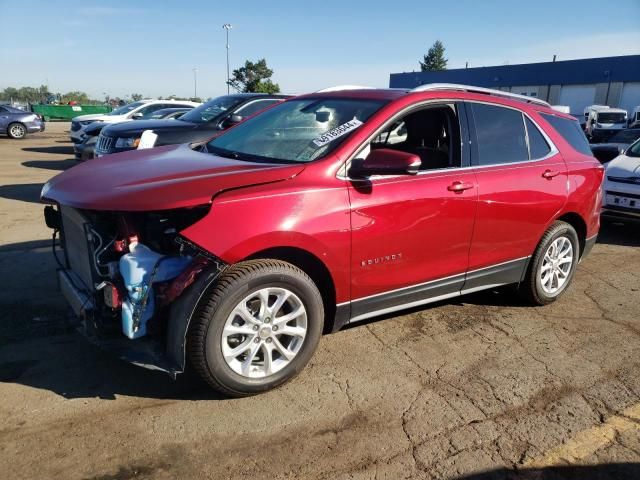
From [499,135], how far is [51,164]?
41.1 ft

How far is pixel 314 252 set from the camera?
10.5ft

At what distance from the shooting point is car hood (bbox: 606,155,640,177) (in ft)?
24.8

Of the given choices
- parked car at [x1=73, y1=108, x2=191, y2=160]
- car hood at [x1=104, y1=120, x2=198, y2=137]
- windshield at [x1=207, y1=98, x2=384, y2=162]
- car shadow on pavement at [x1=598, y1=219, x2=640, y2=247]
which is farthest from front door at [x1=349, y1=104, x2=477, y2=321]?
parked car at [x1=73, y1=108, x2=191, y2=160]

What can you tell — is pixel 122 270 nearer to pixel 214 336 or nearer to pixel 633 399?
pixel 214 336

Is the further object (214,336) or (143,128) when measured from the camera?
(143,128)

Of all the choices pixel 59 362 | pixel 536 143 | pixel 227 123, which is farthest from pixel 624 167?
pixel 59 362

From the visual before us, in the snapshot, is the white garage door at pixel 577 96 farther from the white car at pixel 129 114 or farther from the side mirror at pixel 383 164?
the side mirror at pixel 383 164

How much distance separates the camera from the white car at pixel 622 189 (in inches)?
291

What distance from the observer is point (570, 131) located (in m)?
4.96

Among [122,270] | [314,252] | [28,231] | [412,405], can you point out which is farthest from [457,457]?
[28,231]

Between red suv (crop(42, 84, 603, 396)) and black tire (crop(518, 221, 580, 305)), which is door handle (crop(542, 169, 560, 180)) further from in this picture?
black tire (crop(518, 221, 580, 305))

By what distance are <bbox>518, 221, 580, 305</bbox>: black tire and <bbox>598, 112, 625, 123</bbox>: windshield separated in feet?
90.3

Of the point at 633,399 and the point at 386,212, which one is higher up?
the point at 386,212

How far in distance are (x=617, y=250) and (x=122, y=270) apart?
21.3ft
